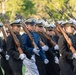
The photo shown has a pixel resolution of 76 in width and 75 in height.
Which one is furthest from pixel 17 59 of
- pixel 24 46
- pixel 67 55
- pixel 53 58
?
pixel 53 58

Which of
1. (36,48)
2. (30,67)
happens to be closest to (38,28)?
(36,48)

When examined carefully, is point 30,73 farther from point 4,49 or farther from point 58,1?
point 58,1

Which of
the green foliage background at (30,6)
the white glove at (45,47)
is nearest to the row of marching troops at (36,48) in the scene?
the white glove at (45,47)

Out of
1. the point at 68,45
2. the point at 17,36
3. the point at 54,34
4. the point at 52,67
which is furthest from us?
the point at 54,34

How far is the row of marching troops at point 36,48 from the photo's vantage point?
34.4 feet

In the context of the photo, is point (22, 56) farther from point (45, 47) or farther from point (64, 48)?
point (45, 47)

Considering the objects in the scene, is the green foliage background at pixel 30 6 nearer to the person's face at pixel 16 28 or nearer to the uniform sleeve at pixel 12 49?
the person's face at pixel 16 28

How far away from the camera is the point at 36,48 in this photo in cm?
1129

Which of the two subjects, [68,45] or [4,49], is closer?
[68,45]

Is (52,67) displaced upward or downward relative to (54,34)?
downward

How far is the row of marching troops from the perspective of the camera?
10.5 meters

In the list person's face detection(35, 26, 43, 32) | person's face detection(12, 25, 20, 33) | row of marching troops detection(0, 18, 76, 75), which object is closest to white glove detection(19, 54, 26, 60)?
row of marching troops detection(0, 18, 76, 75)

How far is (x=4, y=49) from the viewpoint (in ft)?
42.9

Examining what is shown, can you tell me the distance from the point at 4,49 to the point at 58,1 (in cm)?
2361
